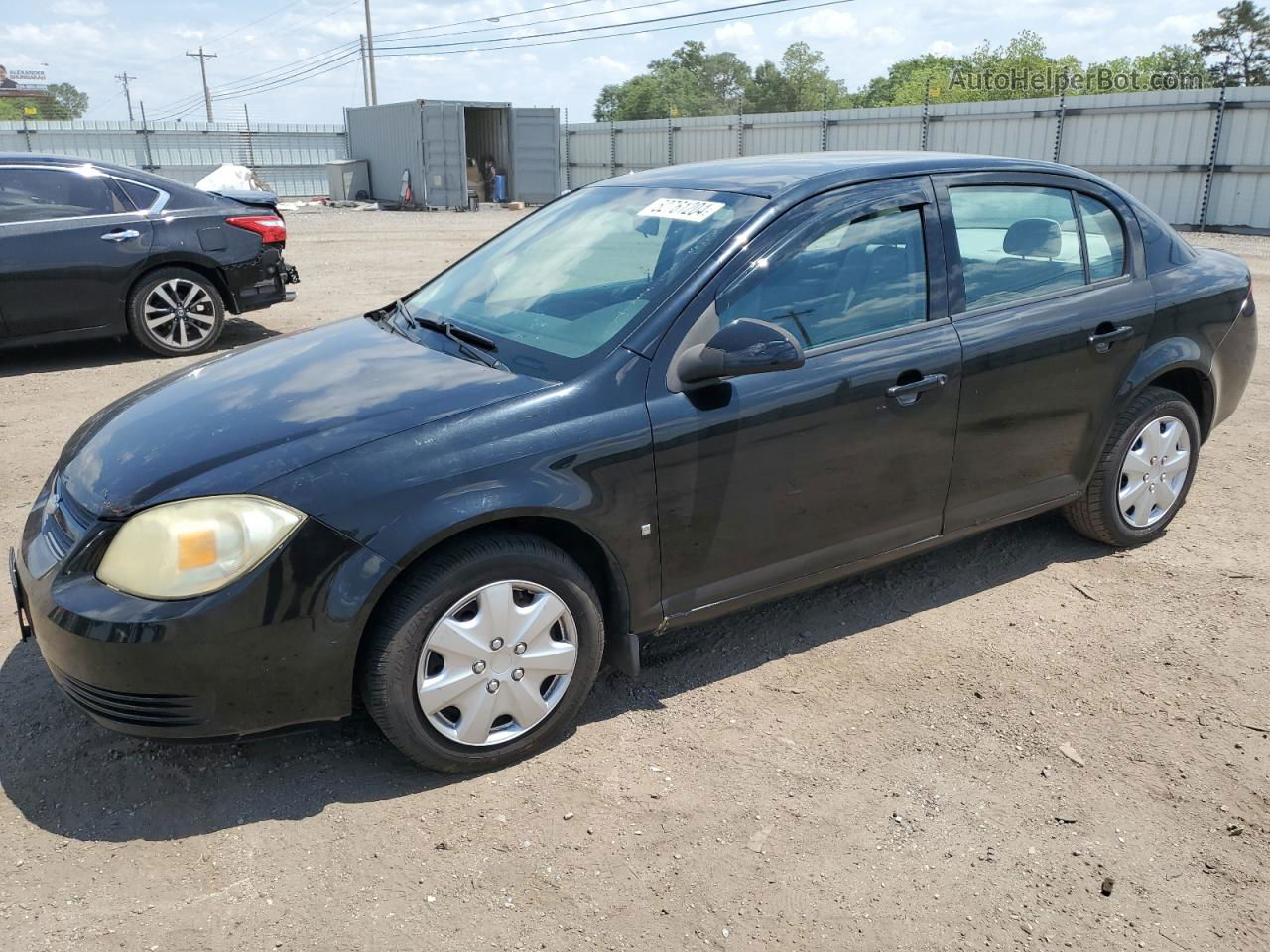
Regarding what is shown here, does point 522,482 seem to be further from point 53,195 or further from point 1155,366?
point 53,195

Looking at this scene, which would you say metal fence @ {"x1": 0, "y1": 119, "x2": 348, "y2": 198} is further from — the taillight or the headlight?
the headlight

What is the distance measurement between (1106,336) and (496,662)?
8.83 feet

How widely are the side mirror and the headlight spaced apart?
119 cm

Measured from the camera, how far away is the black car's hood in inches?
104

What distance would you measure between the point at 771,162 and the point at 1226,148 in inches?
716

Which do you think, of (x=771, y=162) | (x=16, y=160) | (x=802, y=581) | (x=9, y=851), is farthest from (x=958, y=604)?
(x=16, y=160)

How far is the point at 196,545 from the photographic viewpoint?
2508 millimetres

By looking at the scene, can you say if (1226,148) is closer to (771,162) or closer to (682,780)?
(771,162)

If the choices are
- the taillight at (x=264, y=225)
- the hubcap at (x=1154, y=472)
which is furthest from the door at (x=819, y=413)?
the taillight at (x=264, y=225)

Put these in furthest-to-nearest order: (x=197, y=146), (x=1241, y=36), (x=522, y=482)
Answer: (x=1241, y=36) → (x=197, y=146) → (x=522, y=482)

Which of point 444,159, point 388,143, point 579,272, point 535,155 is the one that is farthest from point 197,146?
point 579,272

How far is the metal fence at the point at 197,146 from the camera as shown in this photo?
89.8 feet

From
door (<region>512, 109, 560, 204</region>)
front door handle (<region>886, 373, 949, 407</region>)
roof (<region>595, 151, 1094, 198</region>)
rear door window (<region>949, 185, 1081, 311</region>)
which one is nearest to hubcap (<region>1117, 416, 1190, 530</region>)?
rear door window (<region>949, 185, 1081, 311</region>)

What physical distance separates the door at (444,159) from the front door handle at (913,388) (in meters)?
23.6
